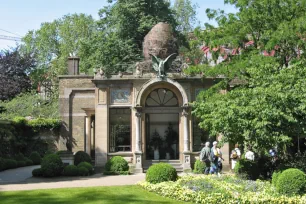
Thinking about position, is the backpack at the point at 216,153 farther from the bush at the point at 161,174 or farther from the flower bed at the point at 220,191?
the bush at the point at 161,174

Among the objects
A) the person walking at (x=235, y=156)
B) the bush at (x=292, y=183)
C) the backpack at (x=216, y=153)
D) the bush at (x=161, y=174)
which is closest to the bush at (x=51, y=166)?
the bush at (x=161, y=174)

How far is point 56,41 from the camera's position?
181ft

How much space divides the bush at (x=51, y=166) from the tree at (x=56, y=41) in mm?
29482

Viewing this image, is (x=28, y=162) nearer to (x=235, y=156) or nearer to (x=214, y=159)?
(x=235, y=156)

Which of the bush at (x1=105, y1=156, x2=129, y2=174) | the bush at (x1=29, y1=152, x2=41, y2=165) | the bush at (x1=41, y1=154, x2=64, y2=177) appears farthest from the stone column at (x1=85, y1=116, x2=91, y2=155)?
the bush at (x1=41, y1=154, x2=64, y2=177)

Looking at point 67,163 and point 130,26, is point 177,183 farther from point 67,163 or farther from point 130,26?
point 130,26

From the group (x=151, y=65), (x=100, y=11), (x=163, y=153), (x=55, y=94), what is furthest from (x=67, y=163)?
(x=55, y=94)

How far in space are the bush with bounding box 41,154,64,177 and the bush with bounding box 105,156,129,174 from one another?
305cm

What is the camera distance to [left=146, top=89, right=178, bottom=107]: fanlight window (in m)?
26.2

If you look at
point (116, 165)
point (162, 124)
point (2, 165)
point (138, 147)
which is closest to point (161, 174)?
point (116, 165)

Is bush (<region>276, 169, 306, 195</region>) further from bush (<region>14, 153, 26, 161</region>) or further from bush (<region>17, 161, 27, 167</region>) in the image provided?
bush (<region>14, 153, 26, 161</region>)

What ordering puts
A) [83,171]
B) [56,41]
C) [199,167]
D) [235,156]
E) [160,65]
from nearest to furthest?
1. [83,171]
2. [235,156]
3. [199,167]
4. [160,65]
5. [56,41]

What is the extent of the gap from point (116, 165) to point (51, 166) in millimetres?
3930

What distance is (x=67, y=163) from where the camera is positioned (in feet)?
77.2
